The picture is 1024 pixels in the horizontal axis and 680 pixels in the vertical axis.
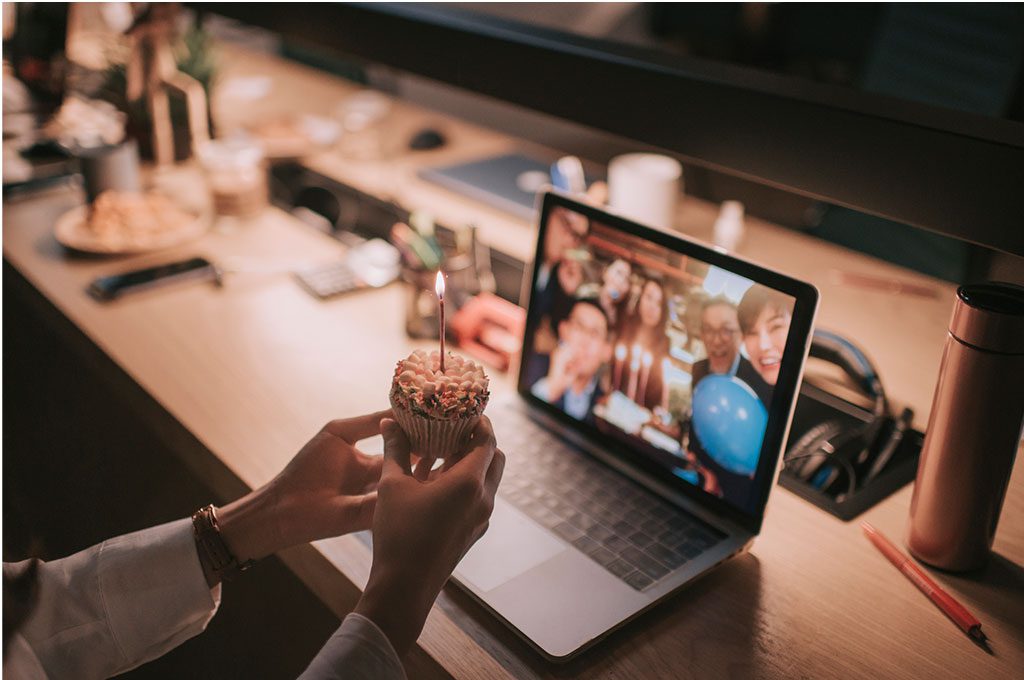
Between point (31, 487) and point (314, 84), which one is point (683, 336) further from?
point (314, 84)

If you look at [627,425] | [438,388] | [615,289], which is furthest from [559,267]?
[438,388]

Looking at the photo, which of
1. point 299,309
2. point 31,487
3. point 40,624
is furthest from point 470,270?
point 31,487

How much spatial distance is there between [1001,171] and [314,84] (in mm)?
2445

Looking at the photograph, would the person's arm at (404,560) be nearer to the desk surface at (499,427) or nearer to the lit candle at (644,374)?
the desk surface at (499,427)

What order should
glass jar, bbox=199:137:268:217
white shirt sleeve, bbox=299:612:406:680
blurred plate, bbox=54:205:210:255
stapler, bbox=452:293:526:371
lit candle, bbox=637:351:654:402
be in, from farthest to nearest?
glass jar, bbox=199:137:268:217 → blurred plate, bbox=54:205:210:255 → stapler, bbox=452:293:526:371 → lit candle, bbox=637:351:654:402 → white shirt sleeve, bbox=299:612:406:680

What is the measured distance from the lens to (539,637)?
2.68ft

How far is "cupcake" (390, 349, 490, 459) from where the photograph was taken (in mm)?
840

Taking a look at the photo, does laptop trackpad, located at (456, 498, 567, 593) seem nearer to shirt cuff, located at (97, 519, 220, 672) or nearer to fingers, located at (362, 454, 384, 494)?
fingers, located at (362, 454, 384, 494)

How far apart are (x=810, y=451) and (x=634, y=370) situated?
0.87 feet

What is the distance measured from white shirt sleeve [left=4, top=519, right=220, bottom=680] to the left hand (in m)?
0.06

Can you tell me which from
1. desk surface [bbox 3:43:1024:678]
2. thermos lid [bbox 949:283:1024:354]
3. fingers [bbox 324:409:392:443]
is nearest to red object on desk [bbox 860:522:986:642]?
desk surface [bbox 3:43:1024:678]

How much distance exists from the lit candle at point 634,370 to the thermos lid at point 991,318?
1.13 feet

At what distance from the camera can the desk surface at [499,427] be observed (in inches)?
32.6

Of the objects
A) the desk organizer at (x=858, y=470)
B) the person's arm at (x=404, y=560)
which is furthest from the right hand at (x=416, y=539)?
the desk organizer at (x=858, y=470)
